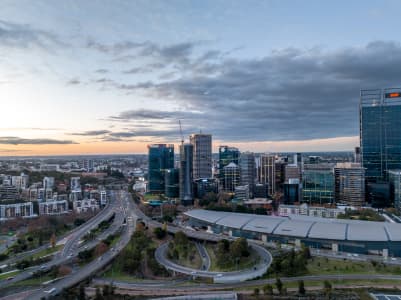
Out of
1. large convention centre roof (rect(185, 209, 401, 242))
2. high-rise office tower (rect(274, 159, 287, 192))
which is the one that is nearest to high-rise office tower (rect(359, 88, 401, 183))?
high-rise office tower (rect(274, 159, 287, 192))

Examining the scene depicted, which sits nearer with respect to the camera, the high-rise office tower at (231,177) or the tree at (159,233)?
the tree at (159,233)

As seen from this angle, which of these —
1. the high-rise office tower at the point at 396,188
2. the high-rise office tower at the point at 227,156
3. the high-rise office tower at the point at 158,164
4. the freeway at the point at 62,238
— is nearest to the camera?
the freeway at the point at 62,238

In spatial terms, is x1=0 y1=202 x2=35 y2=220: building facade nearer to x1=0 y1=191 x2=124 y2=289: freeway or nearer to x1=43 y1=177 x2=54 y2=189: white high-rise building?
x1=0 y1=191 x2=124 y2=289: freeway

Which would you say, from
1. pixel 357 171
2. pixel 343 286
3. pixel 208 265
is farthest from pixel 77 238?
pixel 357 171

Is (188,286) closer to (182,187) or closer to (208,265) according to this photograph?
(208,265)

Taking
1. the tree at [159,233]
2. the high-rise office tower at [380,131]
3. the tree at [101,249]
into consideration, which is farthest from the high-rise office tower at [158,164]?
the high-rise office tower at [380,131]

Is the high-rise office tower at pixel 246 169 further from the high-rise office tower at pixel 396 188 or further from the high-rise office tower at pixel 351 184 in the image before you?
the high-rise office tower at pixel 396 188
